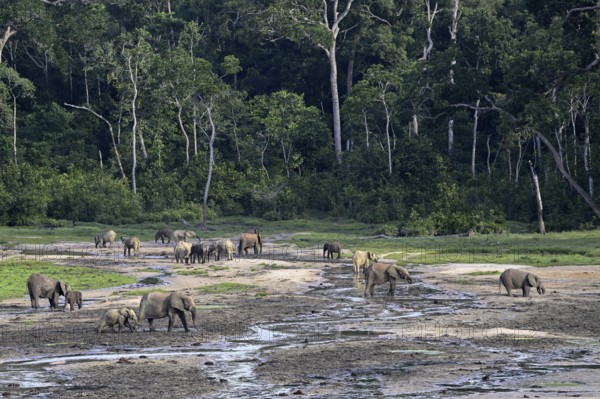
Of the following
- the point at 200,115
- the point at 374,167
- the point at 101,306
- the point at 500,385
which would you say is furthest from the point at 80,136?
the point at 500,385

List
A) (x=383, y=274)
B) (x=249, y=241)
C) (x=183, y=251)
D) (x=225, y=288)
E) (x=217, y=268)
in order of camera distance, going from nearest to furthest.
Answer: (x=383, y=274) → (x=225, y=288) → (x=217, y=268) → (x=183, y=251) → (x=249, y=241)

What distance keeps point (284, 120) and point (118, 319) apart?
52.1m

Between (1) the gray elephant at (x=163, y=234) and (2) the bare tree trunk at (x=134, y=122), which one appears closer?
(1) the gray elephant at (x=163, y=234)

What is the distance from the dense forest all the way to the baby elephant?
31963mm

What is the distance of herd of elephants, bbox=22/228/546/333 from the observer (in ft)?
81.3

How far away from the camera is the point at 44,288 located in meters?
29.1

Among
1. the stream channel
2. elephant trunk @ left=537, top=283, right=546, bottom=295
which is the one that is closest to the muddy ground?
the stream channel

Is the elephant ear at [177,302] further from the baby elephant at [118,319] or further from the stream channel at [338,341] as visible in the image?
the stream channel at [338,341]

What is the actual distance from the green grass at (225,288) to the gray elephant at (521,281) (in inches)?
332

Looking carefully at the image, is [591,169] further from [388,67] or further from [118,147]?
[118,147]

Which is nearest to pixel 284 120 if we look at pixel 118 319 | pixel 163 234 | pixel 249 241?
pixel 163 234

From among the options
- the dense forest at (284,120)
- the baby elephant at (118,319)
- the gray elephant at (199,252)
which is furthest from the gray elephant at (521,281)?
the dense forest at (284,120)

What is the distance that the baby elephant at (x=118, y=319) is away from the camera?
959 inches

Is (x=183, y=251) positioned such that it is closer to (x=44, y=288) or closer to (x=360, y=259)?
(x=360, y=259)
